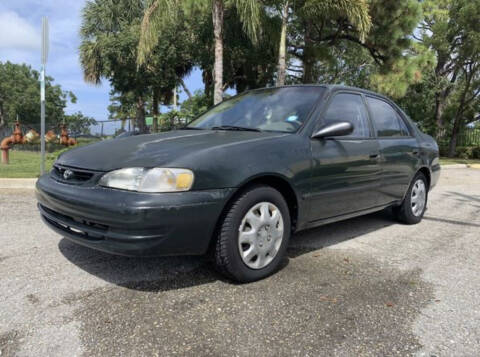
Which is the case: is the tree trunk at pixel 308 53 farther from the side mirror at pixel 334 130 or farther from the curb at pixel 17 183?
the side mirror at pixel 334 130

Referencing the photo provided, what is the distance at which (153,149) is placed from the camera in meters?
2.76

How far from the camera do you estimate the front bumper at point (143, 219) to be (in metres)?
2.35

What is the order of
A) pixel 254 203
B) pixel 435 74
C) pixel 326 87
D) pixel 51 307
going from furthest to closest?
pixel 435 74 < pixel 326 87 < pixel 254 203 < pixel 51 307

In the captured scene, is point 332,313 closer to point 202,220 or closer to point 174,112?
point 202,220

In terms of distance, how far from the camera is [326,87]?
3.62 metres

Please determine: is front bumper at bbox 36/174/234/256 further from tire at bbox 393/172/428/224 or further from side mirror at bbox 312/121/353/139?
tire at bbox 393/172/428/224

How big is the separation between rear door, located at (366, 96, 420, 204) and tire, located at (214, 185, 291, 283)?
63.4 inches

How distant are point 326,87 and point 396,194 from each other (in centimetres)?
157

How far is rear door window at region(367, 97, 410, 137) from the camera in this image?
4137 millimetres

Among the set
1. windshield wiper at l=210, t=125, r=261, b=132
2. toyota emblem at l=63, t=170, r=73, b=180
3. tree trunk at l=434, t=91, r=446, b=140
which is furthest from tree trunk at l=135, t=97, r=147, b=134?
toyota emblem at l=63, t=170, r=73, b=180

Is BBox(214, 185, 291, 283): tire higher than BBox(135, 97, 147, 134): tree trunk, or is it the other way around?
BBox(135, 97, 147, 134): tree trunk

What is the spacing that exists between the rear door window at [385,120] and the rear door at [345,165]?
180 millimetres

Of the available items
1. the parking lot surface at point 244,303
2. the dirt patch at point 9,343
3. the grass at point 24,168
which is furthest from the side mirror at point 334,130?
the grass at point 24,168

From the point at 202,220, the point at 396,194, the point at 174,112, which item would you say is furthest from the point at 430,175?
the point at 174,112
